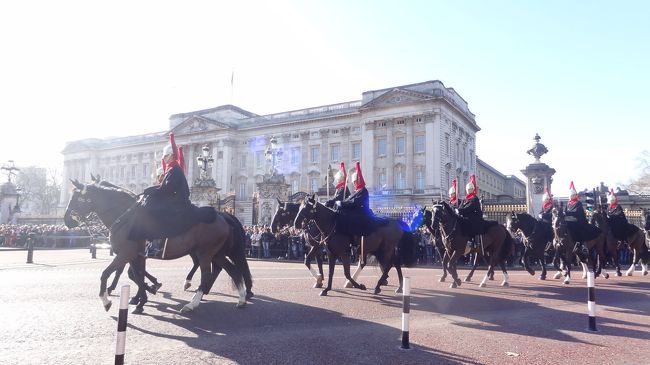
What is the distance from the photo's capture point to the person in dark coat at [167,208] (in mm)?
7895

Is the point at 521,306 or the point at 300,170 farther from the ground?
the point at 300,170

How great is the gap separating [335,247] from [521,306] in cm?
418

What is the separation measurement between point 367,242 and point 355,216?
29.1 inches

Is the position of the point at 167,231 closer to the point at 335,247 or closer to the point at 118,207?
the point at 118,207

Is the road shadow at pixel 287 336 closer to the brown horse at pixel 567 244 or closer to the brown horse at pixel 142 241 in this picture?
the brown horse at pixel 142 241

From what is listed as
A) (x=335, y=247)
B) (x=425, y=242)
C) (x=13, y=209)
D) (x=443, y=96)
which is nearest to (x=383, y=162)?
(x=443, y=96)

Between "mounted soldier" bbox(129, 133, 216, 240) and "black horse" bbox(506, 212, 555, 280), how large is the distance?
1032 centimetres

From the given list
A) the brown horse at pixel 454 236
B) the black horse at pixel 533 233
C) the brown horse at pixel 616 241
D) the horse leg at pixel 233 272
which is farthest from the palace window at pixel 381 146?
the horse leg at pixel 233 272

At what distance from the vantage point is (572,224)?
46.0 ft

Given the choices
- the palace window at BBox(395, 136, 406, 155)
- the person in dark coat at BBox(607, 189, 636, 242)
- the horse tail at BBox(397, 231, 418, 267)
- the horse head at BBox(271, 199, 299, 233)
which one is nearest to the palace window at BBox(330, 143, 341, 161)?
the palace window at BBox(395, 136, 406, 155)

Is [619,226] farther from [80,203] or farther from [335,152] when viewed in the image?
[335,152]

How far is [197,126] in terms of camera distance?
7594cm

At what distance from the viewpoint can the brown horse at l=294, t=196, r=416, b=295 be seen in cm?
1052

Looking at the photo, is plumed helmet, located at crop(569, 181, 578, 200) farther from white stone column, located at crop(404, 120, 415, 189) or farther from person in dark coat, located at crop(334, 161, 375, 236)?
white stone column, located at crop(404, 120, 415, 189)
